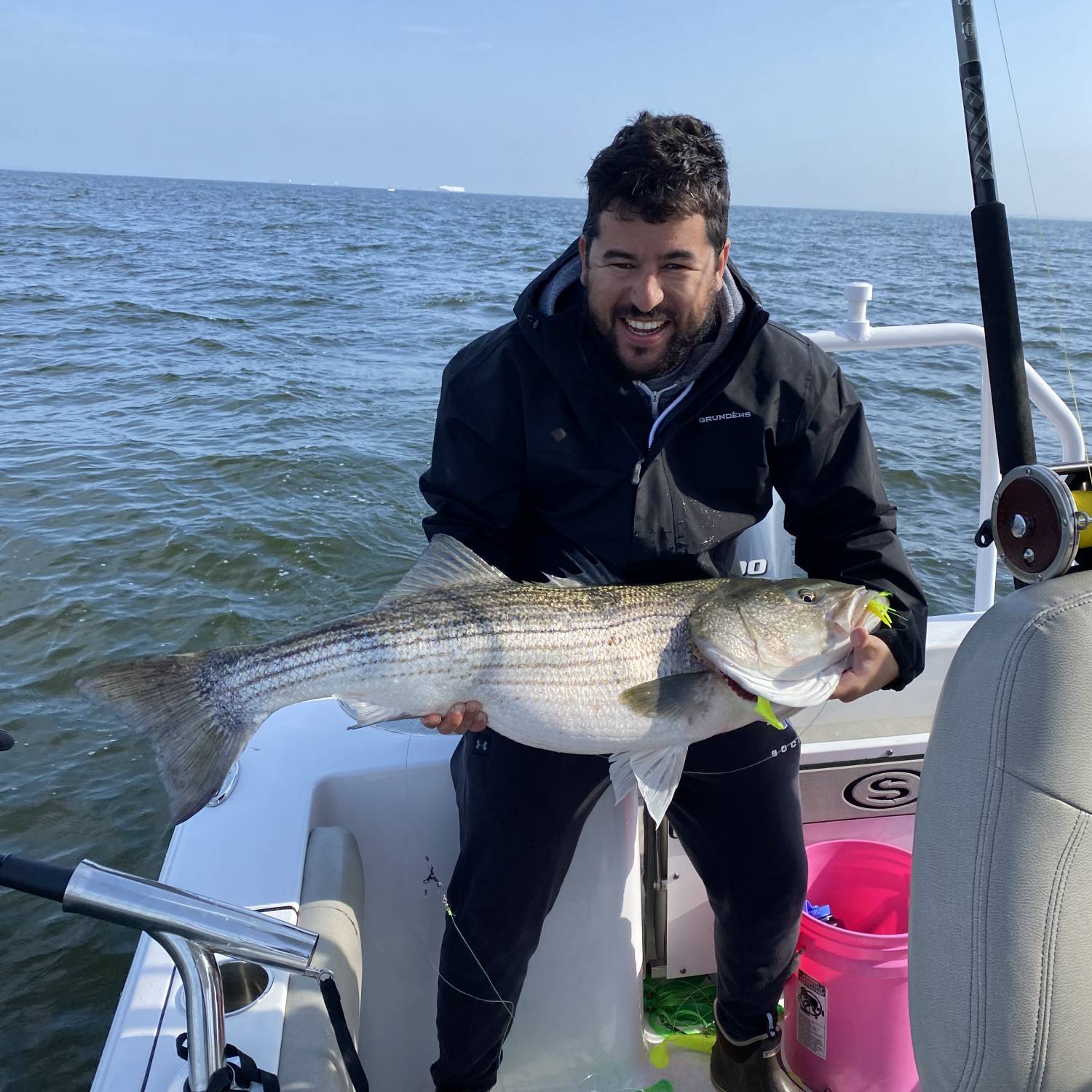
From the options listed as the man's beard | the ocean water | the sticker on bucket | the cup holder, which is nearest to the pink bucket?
the sticker on bucket

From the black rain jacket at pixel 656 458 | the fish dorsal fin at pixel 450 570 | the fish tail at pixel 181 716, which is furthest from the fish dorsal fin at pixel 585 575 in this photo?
the fish tail at pixel 181 716

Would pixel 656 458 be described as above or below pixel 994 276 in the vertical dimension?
below

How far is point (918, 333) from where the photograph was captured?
12.0 ft

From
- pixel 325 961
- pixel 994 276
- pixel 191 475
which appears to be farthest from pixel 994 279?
pixel 191 475

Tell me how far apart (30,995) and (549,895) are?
3.08m

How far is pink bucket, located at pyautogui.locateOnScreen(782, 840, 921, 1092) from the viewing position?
2.76 m

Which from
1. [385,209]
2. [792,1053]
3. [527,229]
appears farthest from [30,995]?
[385,209]

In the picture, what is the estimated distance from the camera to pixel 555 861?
8.56 feet

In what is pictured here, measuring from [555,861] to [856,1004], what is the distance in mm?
1045

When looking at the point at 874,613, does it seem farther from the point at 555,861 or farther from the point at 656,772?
the point at 555,861

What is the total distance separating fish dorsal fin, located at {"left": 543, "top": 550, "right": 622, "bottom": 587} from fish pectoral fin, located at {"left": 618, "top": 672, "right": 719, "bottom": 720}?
32 centimetres

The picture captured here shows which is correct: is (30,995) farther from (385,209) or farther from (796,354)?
(385,209)

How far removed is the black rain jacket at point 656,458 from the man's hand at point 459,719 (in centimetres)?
54

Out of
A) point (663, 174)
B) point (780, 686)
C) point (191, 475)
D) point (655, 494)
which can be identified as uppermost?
point (663, 174)
